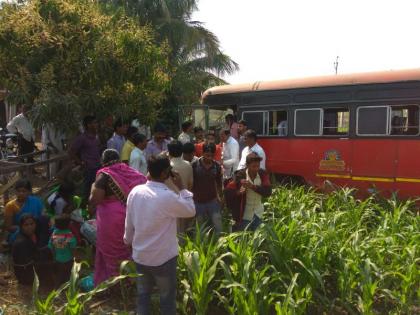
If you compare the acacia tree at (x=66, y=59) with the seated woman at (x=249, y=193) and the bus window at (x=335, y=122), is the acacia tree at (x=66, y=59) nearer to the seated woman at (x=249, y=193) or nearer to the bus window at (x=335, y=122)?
the seated woman at (x=249, y=193)

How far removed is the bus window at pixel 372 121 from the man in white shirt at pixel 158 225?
220 inches

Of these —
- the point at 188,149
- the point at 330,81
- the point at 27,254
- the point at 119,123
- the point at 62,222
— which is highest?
the point at 330,81

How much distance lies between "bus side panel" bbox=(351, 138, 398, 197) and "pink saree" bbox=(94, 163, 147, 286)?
15.9 feet

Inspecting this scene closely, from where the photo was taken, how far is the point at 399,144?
294 inches

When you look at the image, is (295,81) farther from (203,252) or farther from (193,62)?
(193,62)

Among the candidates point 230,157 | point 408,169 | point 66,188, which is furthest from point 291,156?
point 66,188

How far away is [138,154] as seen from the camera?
5.53 meters

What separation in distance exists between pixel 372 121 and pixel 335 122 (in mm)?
714

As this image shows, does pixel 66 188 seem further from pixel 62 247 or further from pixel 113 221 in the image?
pixel 113 221

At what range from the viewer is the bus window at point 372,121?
768cm

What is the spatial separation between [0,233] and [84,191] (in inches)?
48.6

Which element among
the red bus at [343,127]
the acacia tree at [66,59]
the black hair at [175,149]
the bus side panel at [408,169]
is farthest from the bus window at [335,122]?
the black hair at [175,149]

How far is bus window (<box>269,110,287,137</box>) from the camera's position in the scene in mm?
8945

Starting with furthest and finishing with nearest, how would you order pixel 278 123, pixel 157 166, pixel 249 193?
pixel 278 123 → pixel 249 193 → pixel 157 166
